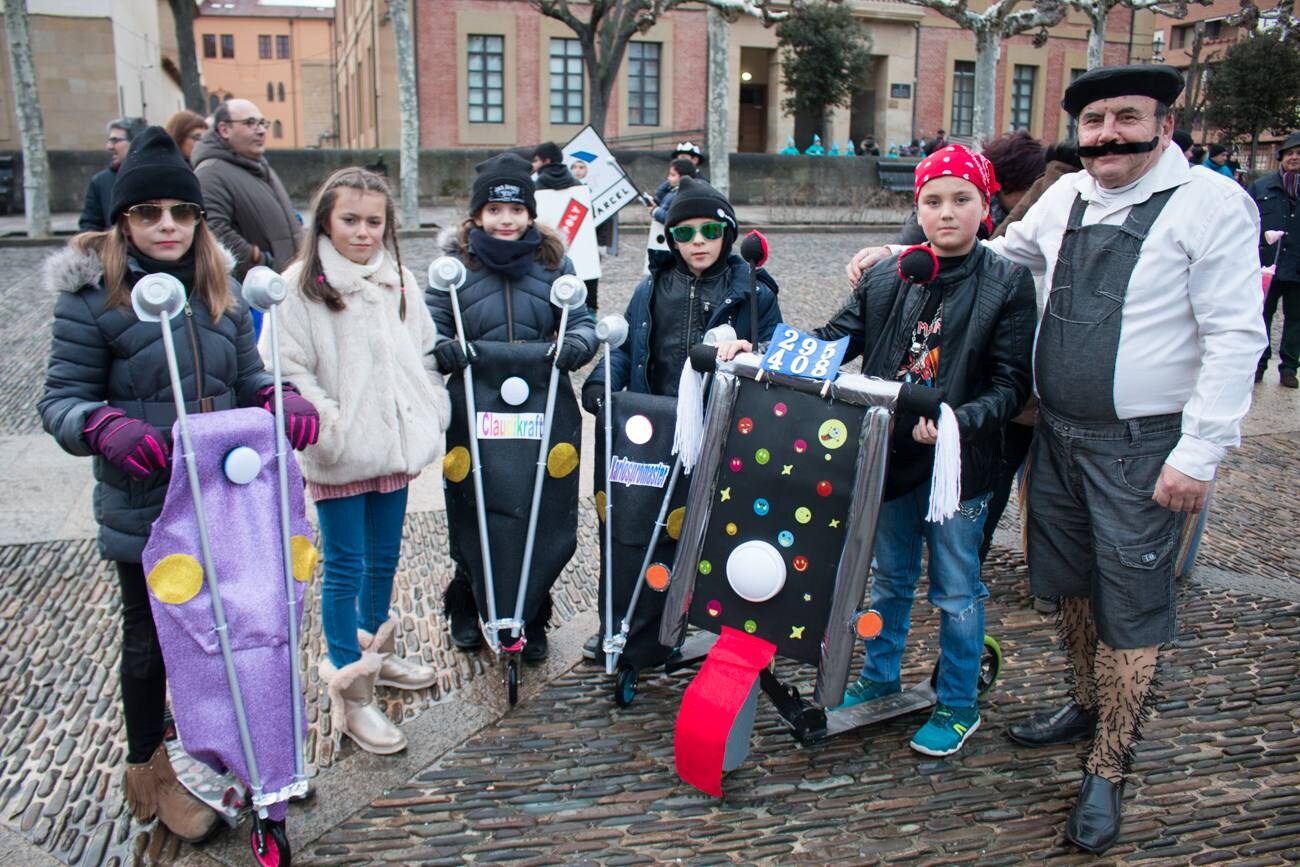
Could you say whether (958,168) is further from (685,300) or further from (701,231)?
(685,300)

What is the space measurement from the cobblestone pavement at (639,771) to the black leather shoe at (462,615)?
3.4 inches

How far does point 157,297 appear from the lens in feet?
7.95

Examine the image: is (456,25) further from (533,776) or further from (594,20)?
(533,776)

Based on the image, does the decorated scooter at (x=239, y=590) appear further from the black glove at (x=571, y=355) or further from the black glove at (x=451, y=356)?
the black glove at (x=571, y=355)

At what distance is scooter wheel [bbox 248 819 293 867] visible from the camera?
2.71m

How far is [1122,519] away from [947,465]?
0.56 m

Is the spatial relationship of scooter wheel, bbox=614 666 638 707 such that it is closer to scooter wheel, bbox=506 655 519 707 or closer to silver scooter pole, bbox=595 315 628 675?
silver scooter pole, bbox=595 315 628 675

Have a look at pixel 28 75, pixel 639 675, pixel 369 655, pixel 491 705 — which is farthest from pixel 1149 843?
pixel 28 75

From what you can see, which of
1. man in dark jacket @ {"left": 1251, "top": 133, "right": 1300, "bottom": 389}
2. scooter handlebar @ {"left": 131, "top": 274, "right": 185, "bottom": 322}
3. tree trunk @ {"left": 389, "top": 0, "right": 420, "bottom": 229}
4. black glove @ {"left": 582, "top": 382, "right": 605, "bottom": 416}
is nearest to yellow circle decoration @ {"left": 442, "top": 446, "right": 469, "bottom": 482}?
black glove @ {"left": 582, "top": 382, "right": 605, "bottom": 416}

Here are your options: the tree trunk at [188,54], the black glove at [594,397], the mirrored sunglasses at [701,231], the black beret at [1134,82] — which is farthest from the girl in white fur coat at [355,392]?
the tree trunk at [188,54]

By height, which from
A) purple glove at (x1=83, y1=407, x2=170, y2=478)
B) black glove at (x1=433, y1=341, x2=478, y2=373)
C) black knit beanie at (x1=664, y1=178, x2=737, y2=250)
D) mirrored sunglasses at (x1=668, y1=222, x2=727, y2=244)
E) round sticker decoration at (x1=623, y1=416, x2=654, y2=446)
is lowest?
round sticker decoration at (x1=623, y1=416, x2=654, y2=446)

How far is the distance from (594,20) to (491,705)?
74.7 ft

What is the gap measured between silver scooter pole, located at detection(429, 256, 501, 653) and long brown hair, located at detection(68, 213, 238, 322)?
2.44 ft

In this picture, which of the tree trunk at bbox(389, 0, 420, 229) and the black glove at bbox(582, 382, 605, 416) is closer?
the black glove at bbox(582, 382, 605, 416)
